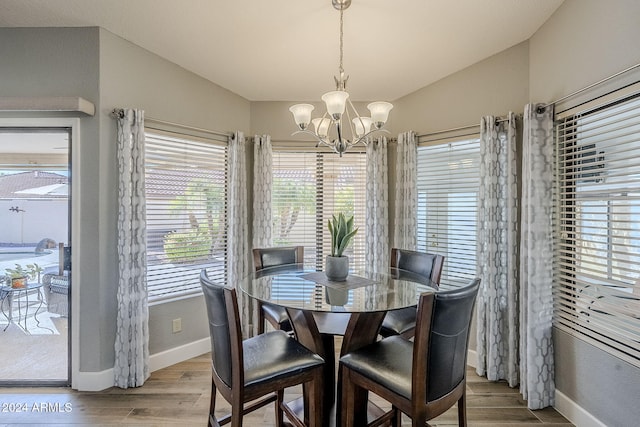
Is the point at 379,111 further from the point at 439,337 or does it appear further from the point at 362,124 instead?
the point at 439,337

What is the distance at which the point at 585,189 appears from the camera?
209 centimetres

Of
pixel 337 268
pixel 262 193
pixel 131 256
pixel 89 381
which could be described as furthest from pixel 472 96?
pixel 89 381

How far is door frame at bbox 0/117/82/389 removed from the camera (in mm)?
Answer: 2457

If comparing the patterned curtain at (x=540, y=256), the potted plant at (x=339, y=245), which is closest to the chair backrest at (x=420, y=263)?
the patterned curtain at (x=540, y=256)

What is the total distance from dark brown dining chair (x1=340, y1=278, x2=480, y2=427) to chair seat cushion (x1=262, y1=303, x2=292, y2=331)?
0.84 meters

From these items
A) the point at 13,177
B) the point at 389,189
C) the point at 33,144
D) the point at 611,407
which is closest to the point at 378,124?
the point at 389,189

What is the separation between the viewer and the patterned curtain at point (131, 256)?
8.23ft

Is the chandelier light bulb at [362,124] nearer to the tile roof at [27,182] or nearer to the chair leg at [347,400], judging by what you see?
the chair leg at [347,400]

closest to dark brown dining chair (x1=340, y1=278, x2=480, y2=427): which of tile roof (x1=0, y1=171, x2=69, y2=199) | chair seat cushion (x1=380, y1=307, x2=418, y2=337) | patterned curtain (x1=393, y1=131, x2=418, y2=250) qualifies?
chair seat cushion (x1=380, y1=307, x2=418, y2=337)

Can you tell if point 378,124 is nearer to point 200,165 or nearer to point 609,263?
point 609,263

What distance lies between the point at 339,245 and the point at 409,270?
85 centimetres

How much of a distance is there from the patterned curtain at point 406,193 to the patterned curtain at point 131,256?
2.40 m

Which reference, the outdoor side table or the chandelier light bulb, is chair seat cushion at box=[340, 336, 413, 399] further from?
the outdoor side table

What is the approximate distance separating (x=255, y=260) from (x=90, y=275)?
1.27 metres
